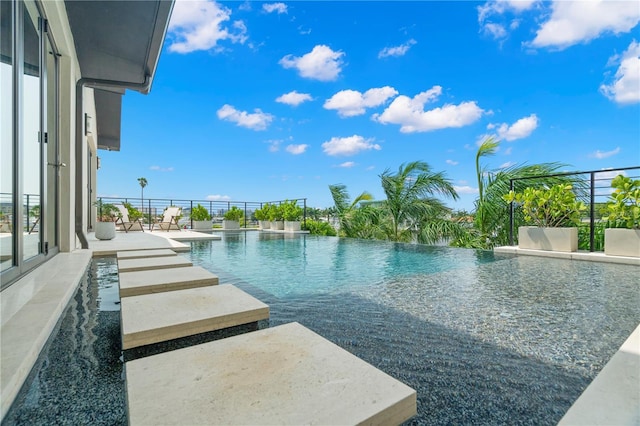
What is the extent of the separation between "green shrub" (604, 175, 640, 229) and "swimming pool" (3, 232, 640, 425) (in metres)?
1.11

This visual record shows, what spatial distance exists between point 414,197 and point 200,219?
8.41 m

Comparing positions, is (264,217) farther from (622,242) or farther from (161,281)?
(161,281)

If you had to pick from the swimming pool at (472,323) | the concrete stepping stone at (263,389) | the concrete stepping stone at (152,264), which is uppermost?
the concrete stepping stone at (152,264)

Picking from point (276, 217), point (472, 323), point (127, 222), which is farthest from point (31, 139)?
point (276, 217)

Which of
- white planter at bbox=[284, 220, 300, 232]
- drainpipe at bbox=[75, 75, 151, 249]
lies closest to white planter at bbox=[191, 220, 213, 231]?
white planter at bbox=[284, 220, 300, 232]

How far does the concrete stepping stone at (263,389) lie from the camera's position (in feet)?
2.53

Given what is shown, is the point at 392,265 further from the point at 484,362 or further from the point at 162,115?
the point at 162,115

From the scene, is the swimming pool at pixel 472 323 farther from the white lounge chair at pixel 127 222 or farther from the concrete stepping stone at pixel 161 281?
the white lounge chair at pixel 127 222

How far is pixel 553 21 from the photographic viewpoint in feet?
27.1

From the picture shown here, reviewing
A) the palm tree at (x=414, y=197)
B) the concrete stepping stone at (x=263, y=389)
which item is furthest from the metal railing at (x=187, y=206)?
the concrete stepping stone at (x=263, y=389)

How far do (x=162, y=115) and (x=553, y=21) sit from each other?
58.6 ft

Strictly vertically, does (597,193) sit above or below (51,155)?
below

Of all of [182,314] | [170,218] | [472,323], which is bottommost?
[472,323]

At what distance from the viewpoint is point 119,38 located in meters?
3.86
